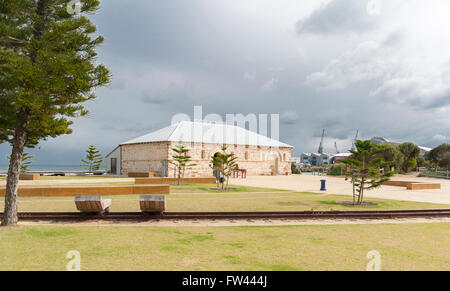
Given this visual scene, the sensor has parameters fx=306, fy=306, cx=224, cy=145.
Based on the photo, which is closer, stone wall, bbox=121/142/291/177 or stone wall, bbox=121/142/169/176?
stone wall, bbox=121/142/169/176

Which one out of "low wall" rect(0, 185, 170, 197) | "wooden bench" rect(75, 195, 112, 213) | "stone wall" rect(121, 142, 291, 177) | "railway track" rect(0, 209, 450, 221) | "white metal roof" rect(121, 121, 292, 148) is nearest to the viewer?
"wooden bench" rect(75, 195, 112, 213)

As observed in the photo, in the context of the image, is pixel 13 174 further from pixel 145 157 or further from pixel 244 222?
pixel 145 157

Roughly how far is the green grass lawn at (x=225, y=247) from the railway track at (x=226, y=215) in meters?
1.62

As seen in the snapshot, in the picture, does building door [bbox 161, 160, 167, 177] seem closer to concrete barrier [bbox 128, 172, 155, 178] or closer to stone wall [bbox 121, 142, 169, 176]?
stone wall [bbox 121, 142, 169, 176]

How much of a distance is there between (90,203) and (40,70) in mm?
4245

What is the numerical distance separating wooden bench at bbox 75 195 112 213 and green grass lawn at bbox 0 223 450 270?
1.43 m

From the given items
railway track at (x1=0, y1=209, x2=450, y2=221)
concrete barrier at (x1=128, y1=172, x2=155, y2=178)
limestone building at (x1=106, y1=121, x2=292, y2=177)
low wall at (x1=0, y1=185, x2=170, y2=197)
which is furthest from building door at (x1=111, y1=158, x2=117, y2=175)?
railway track at (x1=0, y1=209, x2=450, y2=221)

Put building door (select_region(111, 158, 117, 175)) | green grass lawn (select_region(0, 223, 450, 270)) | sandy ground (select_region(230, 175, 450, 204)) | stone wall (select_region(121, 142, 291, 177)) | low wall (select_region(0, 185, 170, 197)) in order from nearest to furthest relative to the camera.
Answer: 1. green grass lawn (select_region(0, 223, 450, 270))
2. low wall (select_region(0, 185, 170, 197))
3. sandy ground (select_region(230, 175, 450, 204))
4. stone wall (select_region(121, 142, 291, 177))
5. building door (select_region(111, 158, 117, 175))

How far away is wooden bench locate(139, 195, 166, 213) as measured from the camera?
973 centimetres

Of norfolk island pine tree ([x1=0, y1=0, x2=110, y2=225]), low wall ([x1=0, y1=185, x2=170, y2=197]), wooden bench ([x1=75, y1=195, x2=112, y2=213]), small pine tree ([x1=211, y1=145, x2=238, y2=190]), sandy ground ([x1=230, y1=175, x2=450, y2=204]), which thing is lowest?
sandy ground ([x1=230, y1=175, x2=450, y2=204])

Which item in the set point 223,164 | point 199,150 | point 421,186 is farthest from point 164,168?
point 421,186

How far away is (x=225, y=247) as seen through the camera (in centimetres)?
651
